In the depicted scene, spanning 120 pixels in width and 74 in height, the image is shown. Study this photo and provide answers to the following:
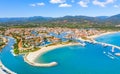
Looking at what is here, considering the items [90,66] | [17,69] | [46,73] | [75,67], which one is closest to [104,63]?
[90,66]

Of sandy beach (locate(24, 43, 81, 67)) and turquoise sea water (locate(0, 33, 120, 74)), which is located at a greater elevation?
sandy beach (locate(24, 43, 81, 67))

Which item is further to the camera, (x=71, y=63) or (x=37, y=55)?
(x=37, y=55)

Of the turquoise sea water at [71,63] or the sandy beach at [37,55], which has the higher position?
the sandy beach at [37,55]

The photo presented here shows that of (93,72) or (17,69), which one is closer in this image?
(93,72)

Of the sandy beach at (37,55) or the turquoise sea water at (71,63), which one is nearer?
the turquoise sea water at (71,63)

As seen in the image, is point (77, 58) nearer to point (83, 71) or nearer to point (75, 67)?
point (75, 67)

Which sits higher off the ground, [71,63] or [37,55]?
[37,55]

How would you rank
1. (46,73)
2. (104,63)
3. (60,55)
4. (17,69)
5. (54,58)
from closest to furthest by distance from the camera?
1. (46,73)
2. (17,69)
3. (104,63)
4. (54,58)
5. (60,55)

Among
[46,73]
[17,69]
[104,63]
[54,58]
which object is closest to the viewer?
[46,73]

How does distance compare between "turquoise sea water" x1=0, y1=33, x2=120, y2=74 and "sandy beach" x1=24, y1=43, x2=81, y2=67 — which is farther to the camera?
"sandy beach" x1=24, y1=43, x2=81, y2=67
